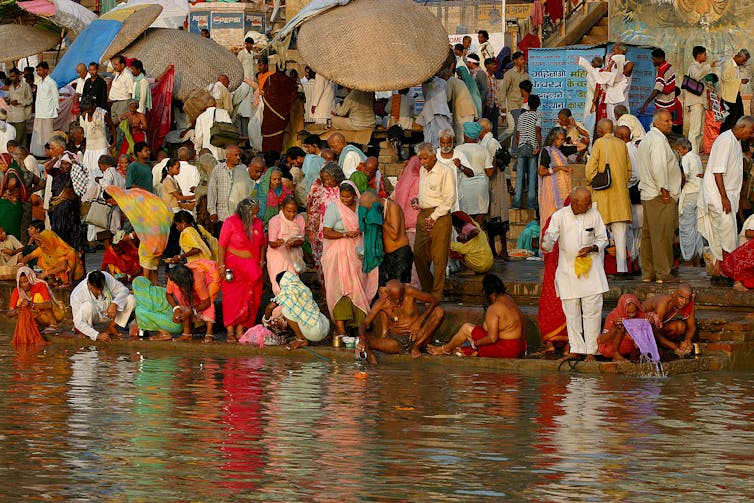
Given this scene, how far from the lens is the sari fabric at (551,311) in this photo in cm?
1409

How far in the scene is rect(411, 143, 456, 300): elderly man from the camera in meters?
15.1

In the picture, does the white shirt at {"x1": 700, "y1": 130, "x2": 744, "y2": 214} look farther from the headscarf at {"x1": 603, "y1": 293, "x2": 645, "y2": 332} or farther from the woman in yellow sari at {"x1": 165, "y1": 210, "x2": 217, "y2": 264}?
the woman in yellow sari at {"x1": 165, "y1": 210, "x2": 217, "y2": 264}

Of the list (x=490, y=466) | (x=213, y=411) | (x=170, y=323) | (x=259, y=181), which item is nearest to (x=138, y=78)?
(x=259, y=181)

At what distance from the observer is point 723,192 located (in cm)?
1482

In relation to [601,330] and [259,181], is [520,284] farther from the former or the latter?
[259,181]

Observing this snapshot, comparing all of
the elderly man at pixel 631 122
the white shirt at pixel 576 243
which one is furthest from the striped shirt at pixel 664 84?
the white shirt at pixel 576 243

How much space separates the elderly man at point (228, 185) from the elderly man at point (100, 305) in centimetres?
152

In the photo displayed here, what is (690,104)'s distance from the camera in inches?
802

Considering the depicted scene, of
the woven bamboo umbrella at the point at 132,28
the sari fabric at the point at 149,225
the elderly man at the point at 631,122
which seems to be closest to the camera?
the sari fabric at the point at 149,225

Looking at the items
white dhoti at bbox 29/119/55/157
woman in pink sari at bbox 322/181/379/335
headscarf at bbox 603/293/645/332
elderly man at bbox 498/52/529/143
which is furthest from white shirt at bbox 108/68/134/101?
headscarf at bbox 603/293/645/332

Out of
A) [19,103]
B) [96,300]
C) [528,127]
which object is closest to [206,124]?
[528,127]

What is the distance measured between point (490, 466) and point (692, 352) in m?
4.52

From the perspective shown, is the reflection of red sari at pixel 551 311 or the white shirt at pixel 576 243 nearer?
the white shirt at pixel 576 243

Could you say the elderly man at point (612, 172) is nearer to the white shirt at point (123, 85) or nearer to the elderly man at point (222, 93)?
the elderly man at point (222, 93)
